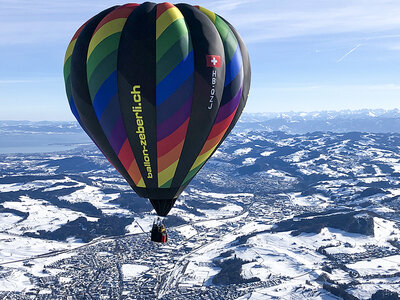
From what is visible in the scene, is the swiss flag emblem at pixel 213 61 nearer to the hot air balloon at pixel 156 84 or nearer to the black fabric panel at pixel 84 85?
the hot air balloon at pixel 156 84

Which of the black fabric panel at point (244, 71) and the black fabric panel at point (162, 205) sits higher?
the black fabric panel at point (244, 71)

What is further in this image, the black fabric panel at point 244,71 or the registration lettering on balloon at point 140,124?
the black fabric panel at point 244,71

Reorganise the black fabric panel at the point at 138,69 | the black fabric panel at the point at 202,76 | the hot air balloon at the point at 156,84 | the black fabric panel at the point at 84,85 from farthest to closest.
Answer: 1. the black fabric panel at the point at 84,85
2. the black fabric panel at the point at 202,76
3. the hot air balloon at the point at 156,84
4. the black fabric panel at the point at 138,69

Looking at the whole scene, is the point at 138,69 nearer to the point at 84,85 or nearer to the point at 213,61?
the point at 84,85

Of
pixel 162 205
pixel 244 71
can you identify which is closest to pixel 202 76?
pixel 244 71

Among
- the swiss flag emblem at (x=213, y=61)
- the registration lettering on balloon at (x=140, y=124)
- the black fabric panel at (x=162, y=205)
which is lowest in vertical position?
the black fabric panel at (x=162, y=205)

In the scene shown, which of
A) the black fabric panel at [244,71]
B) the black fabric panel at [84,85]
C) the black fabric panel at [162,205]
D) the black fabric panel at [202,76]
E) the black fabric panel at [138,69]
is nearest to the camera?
the black fabric panel at [138,69]

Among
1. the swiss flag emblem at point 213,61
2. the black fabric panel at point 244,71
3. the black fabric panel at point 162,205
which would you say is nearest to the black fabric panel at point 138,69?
the swiss flag emblem at point 213,61
